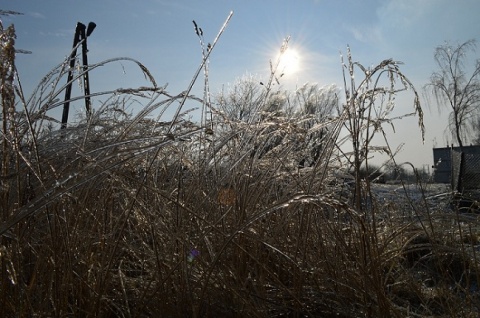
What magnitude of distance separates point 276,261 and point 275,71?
0.73m

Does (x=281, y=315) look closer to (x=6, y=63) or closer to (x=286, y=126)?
(x=286, y=126)

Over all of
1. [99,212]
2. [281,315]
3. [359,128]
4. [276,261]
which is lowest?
[281,315]

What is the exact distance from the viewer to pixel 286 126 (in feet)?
4.94

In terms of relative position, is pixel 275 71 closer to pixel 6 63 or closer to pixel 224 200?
pixel 224 200

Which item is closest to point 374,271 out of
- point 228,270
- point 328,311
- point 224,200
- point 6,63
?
point 328,311

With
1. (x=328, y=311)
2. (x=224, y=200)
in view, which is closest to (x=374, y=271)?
(x=328, y=311)

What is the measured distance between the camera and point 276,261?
5.63ft

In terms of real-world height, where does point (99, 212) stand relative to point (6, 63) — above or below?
below

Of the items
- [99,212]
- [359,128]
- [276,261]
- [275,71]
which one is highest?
[275,71]

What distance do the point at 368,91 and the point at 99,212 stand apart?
2.88ft

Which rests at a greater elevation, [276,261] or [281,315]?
[276,261]

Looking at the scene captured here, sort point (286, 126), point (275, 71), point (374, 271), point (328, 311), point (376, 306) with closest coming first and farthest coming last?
point (374, 271) → point (376, 306) → point (328, 311) → point (286, 126) → point (275, 71)

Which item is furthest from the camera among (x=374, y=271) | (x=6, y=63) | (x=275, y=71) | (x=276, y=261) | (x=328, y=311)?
(x=275, y=71)

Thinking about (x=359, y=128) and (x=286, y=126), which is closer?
(x=359, y=128)
